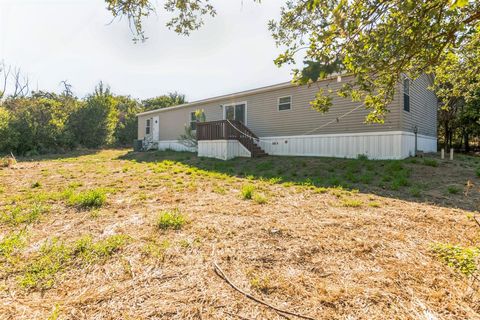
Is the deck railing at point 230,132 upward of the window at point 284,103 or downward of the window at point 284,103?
downward

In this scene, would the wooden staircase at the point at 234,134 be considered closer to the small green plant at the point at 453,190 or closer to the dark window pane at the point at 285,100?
the dark window pane at the point at 285,100

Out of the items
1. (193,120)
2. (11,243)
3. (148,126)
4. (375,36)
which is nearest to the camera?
(11,243)

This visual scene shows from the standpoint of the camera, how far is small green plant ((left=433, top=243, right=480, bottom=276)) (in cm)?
215

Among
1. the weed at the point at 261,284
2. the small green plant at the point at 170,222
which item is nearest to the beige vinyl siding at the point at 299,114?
the small green plant at the point at 170,222

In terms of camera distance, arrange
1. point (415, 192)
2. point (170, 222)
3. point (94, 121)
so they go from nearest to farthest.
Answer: point (170, 222) < point (415, 192) < point (94, 121)

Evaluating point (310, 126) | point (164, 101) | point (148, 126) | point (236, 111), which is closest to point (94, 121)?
point (148, 126)

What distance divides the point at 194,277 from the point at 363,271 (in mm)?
1507

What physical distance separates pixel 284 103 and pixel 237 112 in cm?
295

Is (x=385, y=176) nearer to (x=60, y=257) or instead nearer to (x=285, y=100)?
(x=285, y=100)

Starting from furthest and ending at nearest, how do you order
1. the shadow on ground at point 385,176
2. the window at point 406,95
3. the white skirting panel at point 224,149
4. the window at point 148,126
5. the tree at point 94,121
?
the window at point 148,126 → the tree at point 94,121 → the white skirting panel at point 224,149 → the window at point 406,95 → the shadow on ground at point 385,176

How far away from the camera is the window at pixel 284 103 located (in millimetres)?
11484

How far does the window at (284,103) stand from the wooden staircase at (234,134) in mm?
1920

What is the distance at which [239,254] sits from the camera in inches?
100

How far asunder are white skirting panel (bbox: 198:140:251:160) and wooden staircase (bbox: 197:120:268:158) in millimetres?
174
